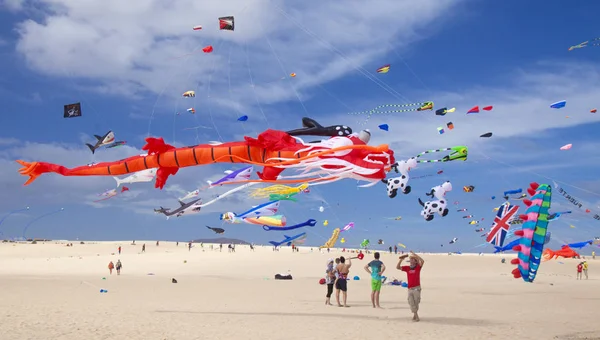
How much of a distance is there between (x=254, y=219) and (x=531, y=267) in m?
11.5

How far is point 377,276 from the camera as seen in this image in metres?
13.2

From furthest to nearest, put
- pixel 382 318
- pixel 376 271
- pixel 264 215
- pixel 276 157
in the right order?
pixel 264 215 < pixel 376 271 < pixel 382 318 < pixel 276 157

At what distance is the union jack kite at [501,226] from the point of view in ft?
72.6

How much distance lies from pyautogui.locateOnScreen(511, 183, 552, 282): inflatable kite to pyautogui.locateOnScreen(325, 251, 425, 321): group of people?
386 centimetres

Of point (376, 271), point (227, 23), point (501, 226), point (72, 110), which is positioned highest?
point (227, 23)

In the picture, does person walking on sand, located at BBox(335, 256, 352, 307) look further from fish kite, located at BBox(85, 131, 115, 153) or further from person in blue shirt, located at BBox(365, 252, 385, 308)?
fish kite, located at BBox(85, 131, 115, 153)

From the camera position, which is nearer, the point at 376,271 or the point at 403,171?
the point at 403,171

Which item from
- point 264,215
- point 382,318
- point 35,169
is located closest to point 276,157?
point 35,169

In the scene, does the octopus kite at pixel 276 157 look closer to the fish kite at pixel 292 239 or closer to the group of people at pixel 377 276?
the group of people at pixel 377 276

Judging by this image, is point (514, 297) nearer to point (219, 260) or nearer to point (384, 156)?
point (384, 156)

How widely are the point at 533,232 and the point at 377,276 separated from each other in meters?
4.87

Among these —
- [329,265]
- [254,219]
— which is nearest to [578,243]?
[254,219]

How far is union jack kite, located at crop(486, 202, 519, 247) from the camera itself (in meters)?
22.1

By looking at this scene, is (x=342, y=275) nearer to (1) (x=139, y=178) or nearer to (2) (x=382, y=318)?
(2) (x=382, y=318)
